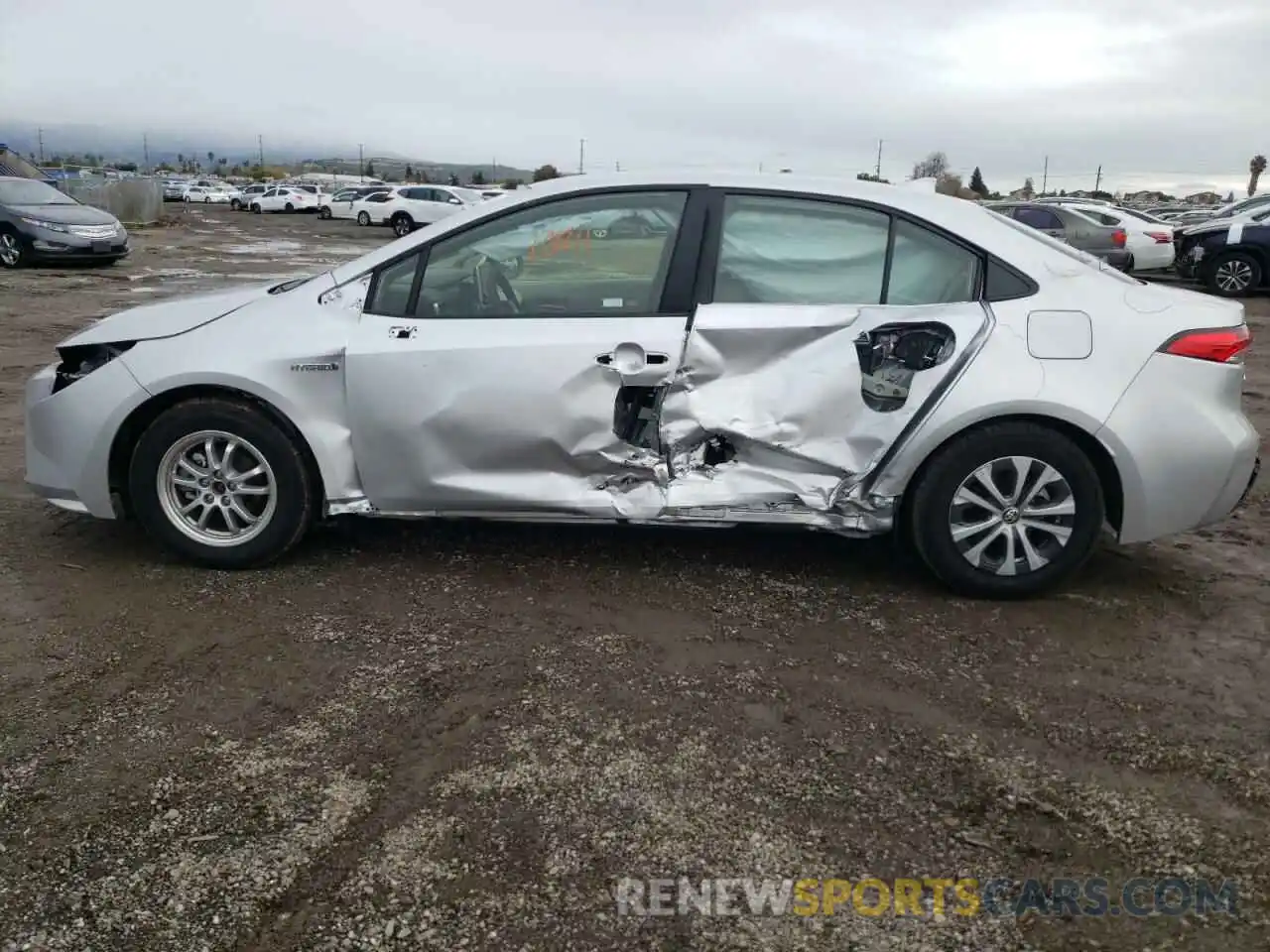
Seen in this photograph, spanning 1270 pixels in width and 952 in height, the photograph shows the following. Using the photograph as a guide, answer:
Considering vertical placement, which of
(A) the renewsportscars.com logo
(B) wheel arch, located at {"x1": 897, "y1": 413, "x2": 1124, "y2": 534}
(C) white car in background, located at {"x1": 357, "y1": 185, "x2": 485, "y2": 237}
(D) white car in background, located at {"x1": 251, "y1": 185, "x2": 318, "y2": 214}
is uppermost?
(D) white car in background, located at {"x1": 251, "y1": 185, "x2": 318, "y2": 214}

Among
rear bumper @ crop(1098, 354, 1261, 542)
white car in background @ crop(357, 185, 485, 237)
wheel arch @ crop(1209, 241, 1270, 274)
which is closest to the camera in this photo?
rear bumper @ crop(1098, 354, 1261, 542)

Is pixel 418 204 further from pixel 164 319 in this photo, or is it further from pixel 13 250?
pixel 164 319

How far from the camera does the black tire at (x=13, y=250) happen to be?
670 inches

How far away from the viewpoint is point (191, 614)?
383cm

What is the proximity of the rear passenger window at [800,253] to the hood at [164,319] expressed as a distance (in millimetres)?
1952

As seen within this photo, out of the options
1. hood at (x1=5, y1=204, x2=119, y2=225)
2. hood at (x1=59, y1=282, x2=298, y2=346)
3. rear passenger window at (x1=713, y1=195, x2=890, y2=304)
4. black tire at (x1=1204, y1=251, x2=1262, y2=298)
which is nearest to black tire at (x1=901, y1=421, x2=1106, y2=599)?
rear passenger window at (x1=713, y1=195, x2=890, y2=304)

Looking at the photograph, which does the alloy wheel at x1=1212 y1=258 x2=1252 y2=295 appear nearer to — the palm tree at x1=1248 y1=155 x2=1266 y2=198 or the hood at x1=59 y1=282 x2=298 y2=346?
the hood at x1=59 y1=282 x2=298 y2=346

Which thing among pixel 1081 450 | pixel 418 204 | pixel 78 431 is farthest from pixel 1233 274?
pixel 418 204

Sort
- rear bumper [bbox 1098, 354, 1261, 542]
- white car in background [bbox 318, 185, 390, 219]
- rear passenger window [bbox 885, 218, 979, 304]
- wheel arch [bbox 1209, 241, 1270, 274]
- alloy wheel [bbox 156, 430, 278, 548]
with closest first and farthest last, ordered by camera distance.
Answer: rear bumper [bbox 1098, 354, 1261, 542] < rear passenger window [bbox 885, 218, 979, 304] < alloy wheel [bbox 156, 430, 278, 548] < wheel arch [bbox 1209, 241, 1270, 274] < white car in background [bbox 318, 185, 390, 219]

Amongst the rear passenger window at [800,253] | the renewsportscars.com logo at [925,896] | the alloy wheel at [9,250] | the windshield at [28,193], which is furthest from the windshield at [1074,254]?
the windshield at [28,193]

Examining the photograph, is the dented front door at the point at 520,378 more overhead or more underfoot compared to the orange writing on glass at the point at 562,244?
more underfoot

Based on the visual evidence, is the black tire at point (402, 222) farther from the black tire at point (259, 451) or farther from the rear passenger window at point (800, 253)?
the rear passenger window at point (800, 253)

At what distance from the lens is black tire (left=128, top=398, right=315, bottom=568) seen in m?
4.04

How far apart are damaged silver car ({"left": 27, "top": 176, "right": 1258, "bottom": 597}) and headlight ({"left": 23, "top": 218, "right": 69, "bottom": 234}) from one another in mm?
15273
